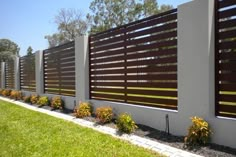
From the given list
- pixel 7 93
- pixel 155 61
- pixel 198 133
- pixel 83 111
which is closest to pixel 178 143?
pixel 198 133

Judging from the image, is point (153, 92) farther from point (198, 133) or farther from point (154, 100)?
point (198, 133)

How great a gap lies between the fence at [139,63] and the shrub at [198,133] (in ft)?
3.51

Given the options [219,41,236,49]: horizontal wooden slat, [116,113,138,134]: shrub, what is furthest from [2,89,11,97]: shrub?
[219,41,236,49]: horizontal wooden slat

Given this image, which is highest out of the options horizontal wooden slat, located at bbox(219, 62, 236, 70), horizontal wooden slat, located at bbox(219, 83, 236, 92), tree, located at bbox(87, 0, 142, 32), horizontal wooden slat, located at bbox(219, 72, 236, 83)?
tree, located at bbox(87, 0, 142, 32)

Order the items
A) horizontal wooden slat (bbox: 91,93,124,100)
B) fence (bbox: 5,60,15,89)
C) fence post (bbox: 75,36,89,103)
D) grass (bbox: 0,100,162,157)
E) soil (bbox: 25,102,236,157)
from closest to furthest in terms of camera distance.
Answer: soil (bbox: 25,102,236,157) < grass (bbox: 0,100,162,157) < horizontal wooden slat (bbox: 91,93,124,100) < fence post (bbox: 75,36,89,103) < fence (bbox: 5,60,15,89)

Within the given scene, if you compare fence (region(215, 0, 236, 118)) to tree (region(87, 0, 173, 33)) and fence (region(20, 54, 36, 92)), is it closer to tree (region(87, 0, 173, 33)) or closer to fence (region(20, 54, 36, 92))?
fence (region(20, 54, 36, 92))

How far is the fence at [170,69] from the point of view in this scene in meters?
5.23

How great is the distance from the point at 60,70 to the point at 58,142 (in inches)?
266

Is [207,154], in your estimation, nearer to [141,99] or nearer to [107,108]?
[141,99]

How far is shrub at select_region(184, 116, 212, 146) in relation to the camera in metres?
5.21

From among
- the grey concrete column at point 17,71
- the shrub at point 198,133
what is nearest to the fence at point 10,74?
the grey concrete column at point 17,71

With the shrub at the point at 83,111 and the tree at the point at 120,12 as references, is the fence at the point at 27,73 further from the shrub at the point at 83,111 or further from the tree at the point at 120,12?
the tree at the point at 120,12

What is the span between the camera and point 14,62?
18828 mm

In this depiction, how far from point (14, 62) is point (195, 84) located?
15528 millimetres
